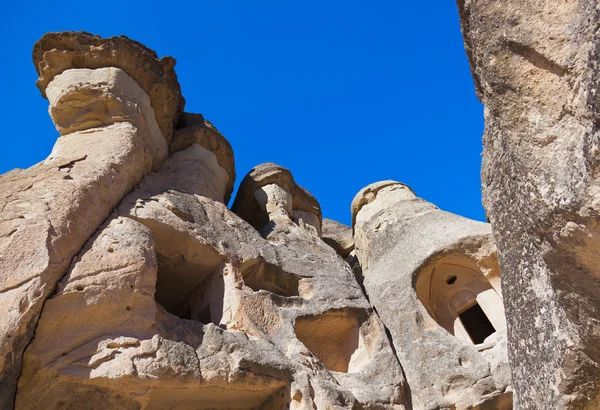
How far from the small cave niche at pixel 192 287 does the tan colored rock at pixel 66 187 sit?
982 millimetres

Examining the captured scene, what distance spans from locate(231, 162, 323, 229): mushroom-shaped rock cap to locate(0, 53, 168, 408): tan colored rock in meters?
2.22

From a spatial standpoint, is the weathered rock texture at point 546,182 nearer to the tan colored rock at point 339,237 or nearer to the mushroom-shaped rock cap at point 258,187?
the mushroom-shaped rock cap at point 258,187

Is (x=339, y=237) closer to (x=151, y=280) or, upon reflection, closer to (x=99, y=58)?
(x=99, y=58)

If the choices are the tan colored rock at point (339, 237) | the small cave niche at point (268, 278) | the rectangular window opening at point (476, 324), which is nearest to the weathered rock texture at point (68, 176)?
the small cave niche at point (268, 278)

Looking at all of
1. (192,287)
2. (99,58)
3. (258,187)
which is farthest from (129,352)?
(258,187)

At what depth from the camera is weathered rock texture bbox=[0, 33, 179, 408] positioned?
4.46 metres

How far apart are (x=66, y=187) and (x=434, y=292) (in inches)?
212

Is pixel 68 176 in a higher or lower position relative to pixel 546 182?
higher

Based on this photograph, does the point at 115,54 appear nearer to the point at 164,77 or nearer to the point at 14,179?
the point at 164,77

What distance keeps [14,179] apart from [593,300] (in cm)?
527

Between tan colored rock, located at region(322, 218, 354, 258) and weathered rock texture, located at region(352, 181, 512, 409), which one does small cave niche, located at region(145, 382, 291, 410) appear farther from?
tan colored rock, located at region(322, 218, 354, 258)

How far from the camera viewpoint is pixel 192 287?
6.93m

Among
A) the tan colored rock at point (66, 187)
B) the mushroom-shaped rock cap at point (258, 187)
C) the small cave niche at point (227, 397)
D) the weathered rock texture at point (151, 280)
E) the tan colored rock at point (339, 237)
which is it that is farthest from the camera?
the tan colored rock at point (339, 237)

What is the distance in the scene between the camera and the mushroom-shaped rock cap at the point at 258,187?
10461mm
